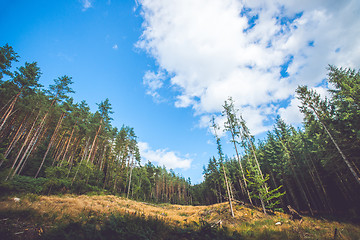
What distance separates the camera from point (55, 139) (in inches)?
1101

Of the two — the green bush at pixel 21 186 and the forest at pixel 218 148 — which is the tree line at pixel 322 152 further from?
the green bush at pixel 21 186

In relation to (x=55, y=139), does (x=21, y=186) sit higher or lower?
lower

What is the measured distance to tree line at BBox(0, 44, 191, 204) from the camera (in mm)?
18125

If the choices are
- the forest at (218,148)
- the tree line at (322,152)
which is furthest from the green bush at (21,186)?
the tree line at (322,152)

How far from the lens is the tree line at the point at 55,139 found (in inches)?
714

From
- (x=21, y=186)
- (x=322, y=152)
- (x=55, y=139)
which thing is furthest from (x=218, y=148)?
(x=55, y=139)

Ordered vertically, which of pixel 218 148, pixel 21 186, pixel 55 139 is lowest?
pixel 21 186

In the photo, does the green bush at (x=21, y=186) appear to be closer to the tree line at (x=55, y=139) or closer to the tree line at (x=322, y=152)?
the tree line at (x=55, y=139)

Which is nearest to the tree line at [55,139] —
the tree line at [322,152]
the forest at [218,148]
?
the forest at [218,148]

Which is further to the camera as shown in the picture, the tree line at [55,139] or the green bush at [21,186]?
the tree line at [55,139]

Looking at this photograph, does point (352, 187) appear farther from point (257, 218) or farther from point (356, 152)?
point (257, 218)

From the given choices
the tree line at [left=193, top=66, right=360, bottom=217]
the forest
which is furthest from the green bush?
the tree line at [left=193, top=66, right=360, bottom=217]

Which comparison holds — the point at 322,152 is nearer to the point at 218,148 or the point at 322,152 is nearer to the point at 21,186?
the point at 218,148

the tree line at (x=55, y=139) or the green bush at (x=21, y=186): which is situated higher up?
the tree line at (x=55, y=139)
